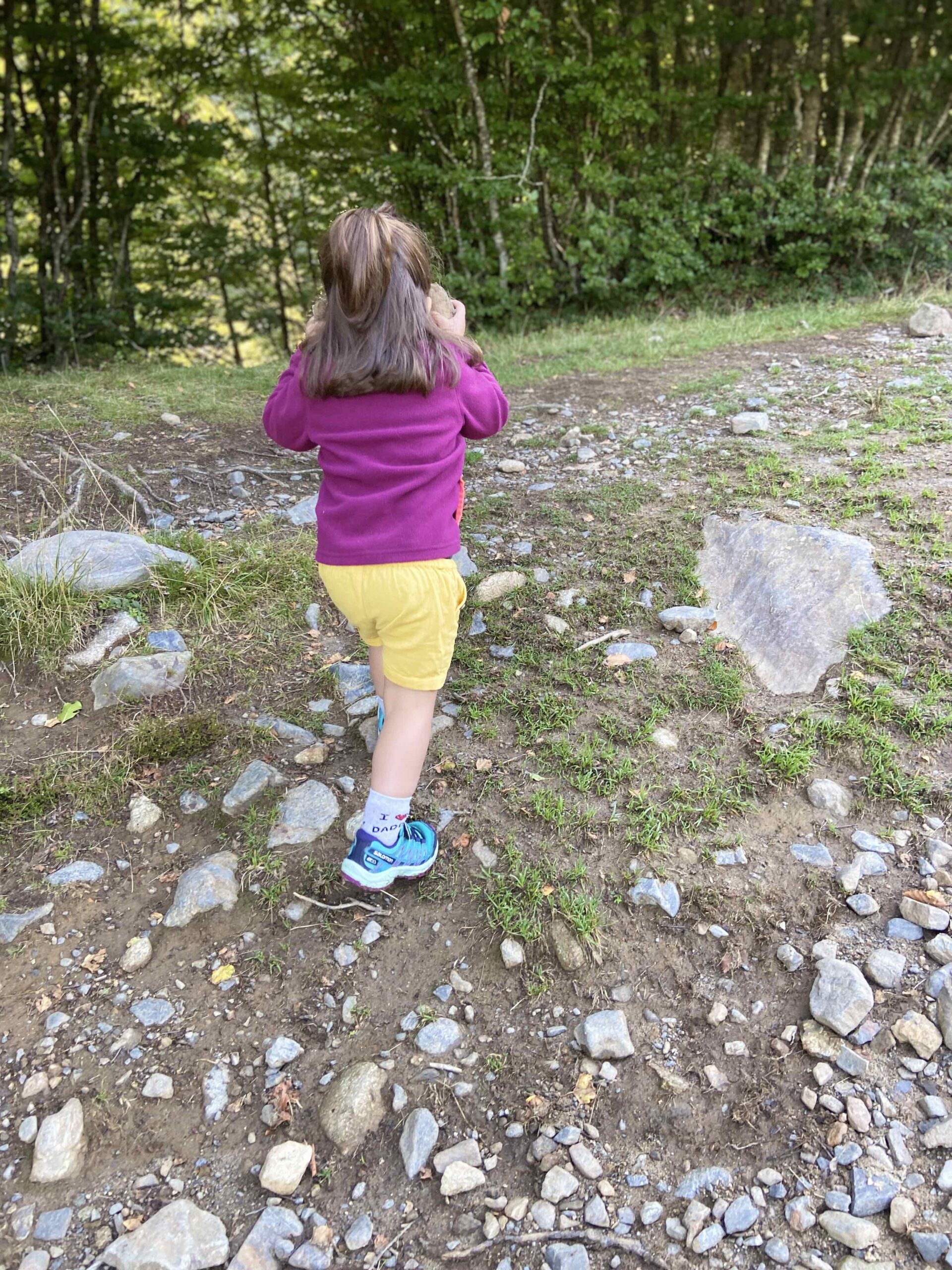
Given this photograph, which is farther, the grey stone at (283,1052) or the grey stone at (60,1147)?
the grey stone at (283,1052)

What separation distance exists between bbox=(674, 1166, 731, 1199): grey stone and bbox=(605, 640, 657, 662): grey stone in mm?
1759

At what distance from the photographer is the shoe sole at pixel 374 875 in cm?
242

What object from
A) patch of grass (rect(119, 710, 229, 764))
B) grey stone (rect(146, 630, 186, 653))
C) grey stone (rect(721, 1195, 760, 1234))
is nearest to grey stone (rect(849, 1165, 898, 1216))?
grey stone (rect(721, 1195, 760, 1234))

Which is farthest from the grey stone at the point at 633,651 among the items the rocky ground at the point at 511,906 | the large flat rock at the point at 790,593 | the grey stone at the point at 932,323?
the grey stone at the point at 932,323

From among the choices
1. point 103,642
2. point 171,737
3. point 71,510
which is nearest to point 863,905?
point 171,737

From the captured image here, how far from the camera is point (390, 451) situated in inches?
86.6

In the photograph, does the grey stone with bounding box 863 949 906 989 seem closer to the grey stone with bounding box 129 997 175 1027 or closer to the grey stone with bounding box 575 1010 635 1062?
the grey stone with bounding box 575 1010 635 1062

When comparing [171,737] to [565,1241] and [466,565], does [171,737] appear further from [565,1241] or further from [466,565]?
[565,1241]

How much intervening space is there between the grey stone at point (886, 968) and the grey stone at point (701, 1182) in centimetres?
63

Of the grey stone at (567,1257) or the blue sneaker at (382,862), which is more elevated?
the blue sneaker at (382,862)

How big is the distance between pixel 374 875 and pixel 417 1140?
2.29ft

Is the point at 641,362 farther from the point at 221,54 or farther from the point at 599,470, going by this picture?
the point at 221,54

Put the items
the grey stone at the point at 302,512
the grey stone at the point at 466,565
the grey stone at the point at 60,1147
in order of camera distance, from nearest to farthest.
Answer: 1. the grey stone at the point at 60,1147
2. the grey stone at the point at 466,565
3. the grey stone at the point at 302,512

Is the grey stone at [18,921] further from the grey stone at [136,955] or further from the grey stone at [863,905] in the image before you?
the grey stone at [863,905]
